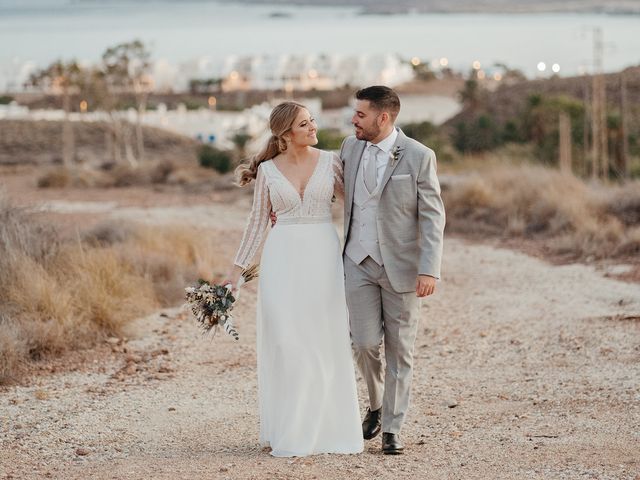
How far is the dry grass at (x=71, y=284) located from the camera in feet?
31.5

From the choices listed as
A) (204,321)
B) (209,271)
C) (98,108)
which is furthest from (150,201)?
(98,108)

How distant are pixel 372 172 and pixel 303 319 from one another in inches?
36.3

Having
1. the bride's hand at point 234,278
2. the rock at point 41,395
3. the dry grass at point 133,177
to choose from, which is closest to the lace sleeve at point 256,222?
the bride's hand at point 234,278

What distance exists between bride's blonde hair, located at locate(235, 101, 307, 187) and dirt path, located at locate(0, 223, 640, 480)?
1643mm

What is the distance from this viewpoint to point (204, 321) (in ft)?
21.6

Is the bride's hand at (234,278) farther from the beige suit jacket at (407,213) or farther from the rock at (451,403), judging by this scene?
the rock at (451,403)

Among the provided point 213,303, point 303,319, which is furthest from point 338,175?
point 213,303

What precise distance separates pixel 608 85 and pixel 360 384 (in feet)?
181

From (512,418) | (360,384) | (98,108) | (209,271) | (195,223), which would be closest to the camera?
(512,418)

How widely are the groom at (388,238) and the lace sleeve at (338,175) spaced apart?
0.09 m

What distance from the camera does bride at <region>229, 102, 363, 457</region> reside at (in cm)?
628

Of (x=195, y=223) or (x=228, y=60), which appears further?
(x=228, y=60)

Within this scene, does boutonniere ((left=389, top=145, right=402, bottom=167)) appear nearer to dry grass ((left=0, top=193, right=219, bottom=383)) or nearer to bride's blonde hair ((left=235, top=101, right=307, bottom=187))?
bride's blonde hair ((left=235, top=101, right=307, bottom=187))

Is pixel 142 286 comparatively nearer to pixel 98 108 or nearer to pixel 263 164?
pixel 263 164
